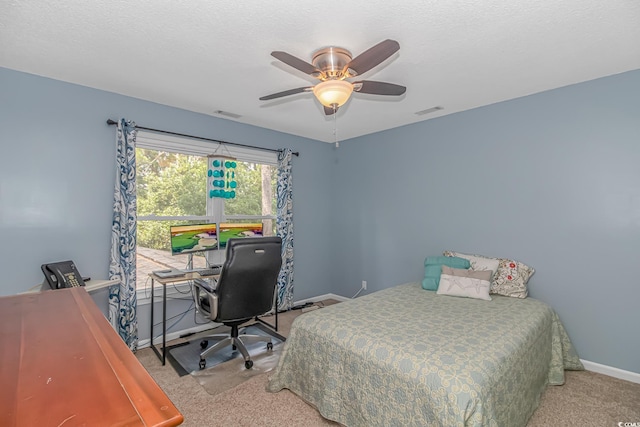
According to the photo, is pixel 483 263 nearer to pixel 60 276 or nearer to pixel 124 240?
pixel 124 240

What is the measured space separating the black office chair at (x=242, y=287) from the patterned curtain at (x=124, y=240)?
0.69 m

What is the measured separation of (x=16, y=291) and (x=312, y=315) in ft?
7.93

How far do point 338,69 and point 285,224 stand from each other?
2504 mm

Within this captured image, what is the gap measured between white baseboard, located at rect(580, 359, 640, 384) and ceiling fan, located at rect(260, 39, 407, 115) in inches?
112

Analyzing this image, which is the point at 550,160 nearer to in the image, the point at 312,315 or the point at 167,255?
the point at 312,315

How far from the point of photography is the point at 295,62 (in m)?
1.85

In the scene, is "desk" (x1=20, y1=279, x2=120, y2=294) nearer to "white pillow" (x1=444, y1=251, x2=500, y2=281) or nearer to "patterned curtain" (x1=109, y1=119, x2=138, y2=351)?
"patterned curtain" (x1=109, y1=119, x2=138, y2=351)

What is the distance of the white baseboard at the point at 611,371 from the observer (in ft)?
8.29

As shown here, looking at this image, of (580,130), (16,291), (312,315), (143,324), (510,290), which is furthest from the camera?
(143,324)

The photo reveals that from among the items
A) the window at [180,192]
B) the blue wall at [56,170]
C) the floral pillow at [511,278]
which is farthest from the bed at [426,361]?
the blue wall at [56,170]

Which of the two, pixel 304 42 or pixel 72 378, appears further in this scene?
pixel 304 42

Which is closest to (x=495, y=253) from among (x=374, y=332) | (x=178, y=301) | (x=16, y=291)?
(x=374, y=332)

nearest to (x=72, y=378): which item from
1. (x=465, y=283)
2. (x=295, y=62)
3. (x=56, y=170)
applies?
(x=295, y=62)

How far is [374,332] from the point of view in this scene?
2051 millimetres
